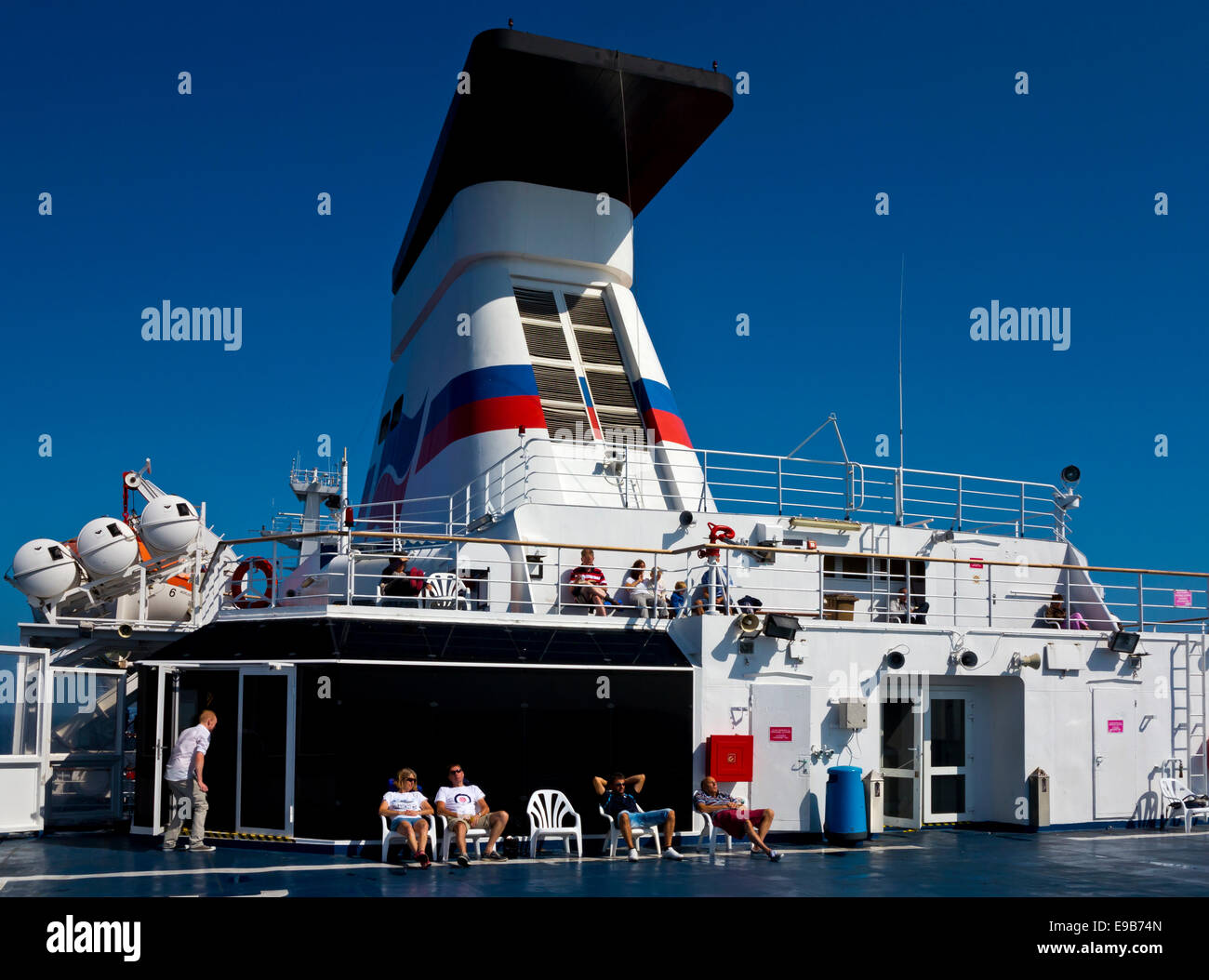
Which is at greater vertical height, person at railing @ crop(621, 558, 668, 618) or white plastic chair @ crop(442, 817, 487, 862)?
person at railing @ crop(621, 558, 668, 618)

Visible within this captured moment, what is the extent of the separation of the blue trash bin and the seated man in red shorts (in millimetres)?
868

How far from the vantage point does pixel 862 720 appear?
1386 cm

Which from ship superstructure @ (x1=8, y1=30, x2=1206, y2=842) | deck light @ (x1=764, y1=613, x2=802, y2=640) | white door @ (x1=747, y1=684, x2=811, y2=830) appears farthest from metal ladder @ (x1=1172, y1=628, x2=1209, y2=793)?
deck light @ (x1=764, y1=613, x2=802, y2=640)

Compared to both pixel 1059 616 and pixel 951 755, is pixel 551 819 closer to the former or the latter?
pixel 951 755

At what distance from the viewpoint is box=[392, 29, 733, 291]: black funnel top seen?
17.5 m

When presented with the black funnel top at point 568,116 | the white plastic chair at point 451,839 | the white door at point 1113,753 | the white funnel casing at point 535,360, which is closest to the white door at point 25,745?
the white plastic chair at point 451,839

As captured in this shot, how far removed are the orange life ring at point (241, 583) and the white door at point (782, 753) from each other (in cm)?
600

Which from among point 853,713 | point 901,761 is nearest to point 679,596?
point 853,713

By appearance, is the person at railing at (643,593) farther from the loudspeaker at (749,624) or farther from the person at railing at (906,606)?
the person at railing at (906,606)

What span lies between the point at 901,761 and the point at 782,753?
6.75ft

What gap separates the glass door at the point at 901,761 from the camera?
47.6 feet

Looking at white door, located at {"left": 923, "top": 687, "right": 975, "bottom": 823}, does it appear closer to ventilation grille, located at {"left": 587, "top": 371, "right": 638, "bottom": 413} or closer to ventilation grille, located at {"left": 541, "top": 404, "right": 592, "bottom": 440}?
ventilation grille, located at {"left": 541, "top": 404, "right": 592, "bottom": 440}

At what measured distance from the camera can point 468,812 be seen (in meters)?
11.9
